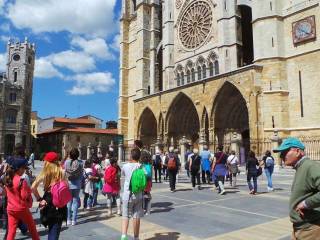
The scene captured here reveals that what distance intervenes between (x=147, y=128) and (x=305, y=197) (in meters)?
29.3

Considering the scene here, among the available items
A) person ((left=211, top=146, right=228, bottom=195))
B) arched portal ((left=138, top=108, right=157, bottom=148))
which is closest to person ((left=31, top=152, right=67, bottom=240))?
person ((left=211, top=146, right=228, bottom=195))

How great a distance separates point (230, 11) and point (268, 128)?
34.2 ft

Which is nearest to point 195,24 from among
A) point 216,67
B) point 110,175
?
point 216,67

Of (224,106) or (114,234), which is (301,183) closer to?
(114,234)

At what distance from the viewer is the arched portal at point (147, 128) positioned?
3099 cm

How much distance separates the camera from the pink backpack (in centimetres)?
404

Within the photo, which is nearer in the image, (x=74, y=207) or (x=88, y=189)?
(x=74, y=207)

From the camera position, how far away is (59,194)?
407 cm

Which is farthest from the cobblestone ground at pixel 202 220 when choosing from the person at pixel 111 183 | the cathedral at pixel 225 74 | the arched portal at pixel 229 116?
the arched portal at pixel 229 116

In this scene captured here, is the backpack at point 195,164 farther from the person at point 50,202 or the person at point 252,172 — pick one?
the person at point 50,202

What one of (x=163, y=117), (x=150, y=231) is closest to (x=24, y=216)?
(x=150, y=231)

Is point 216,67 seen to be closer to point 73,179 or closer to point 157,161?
point 157,161

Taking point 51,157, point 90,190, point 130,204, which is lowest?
point 90,190

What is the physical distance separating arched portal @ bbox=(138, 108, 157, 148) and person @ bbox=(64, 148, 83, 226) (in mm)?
23793
